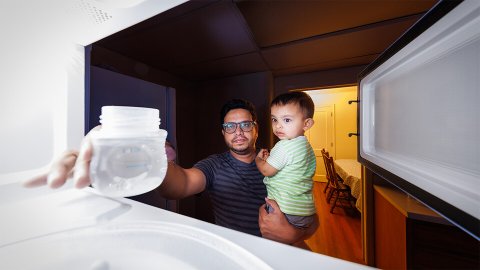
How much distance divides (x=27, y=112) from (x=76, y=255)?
0.37 meters

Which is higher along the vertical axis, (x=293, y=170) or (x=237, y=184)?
(x=293, y=170)

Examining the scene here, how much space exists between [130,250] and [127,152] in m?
0.21

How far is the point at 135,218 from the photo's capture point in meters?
0.43

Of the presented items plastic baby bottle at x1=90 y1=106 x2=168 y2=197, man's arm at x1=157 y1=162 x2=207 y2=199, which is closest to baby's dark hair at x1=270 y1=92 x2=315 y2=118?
man's arm at x1=157 y1=162 x2=207 y2=199

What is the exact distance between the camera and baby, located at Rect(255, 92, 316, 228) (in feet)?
3.11

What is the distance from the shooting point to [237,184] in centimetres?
120

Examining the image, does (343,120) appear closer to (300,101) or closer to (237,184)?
(300,101)

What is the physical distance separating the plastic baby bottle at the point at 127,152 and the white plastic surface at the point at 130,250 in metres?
0.11

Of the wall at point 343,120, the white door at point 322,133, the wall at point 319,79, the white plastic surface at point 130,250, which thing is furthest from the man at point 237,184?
the white door at point 322,133

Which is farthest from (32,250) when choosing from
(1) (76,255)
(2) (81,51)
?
(2) (81,51)

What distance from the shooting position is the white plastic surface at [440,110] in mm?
403

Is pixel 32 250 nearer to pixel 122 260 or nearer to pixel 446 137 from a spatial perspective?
pixel 122 260

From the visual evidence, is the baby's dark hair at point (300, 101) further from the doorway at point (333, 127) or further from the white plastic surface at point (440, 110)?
the doorway at point (333, 127)

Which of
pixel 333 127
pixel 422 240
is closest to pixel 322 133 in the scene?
pixel 333 127
